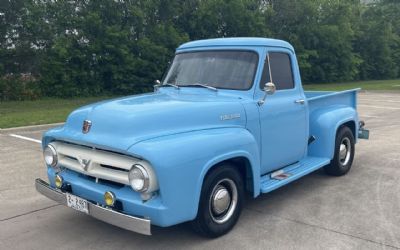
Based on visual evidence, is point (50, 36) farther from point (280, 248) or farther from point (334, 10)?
point (334, 10)

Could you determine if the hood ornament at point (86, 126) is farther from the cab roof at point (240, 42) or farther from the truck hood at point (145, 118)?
the cab roof at point (240, 42)

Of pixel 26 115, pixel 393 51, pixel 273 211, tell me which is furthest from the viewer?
pixel 393 51

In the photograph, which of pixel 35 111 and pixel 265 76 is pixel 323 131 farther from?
pixel 35 111

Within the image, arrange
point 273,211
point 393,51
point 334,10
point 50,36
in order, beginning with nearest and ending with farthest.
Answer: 1. point 273,211
2. point 50,36
3. point 334,10
4. point 393,51

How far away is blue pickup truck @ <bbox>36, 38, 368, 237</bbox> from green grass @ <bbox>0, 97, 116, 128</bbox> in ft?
26.1

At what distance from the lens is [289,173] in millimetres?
5547

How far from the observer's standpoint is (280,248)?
4328 millimetres

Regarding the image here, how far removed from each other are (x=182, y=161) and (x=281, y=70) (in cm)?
235

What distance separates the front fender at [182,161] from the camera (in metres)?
3.79

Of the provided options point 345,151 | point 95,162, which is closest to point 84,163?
point 95,162

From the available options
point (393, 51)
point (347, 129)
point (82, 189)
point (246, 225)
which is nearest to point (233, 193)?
point (246, 225)

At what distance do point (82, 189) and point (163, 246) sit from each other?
955 millimetres

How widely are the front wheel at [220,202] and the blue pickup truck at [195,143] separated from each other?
1cm

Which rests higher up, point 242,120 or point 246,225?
point 242,120
